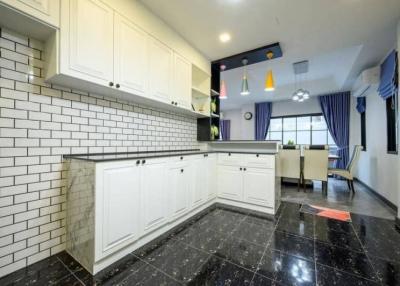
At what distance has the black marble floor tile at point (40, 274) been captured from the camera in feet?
4.25

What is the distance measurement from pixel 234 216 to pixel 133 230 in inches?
54.0

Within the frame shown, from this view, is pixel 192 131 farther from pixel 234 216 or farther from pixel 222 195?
pixel 234 216

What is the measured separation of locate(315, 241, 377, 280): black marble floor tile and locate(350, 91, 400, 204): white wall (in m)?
1.90

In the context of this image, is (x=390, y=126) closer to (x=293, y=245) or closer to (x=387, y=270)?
(x=387, y=270)

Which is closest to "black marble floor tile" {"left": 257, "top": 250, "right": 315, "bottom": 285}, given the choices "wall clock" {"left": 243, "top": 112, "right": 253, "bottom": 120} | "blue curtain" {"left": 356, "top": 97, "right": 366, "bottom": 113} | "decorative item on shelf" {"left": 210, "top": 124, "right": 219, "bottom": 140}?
"decorative item on shelf" {"left": 210, "top": 124, "right": 219, "bottom": 140}

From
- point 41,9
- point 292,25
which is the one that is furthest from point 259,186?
point 41,9

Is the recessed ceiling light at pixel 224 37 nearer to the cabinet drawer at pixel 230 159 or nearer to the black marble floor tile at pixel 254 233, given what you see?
the cabinet drawer at pixel 230 159

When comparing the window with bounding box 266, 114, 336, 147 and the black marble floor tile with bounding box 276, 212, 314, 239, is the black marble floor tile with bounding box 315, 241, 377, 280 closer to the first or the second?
the black marble floor tile with bounding box 276, 212, 314, 239

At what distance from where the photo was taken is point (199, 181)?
2.58 meters

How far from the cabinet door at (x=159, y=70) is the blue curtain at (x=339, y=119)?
5630 mm

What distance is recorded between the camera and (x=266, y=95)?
20.5 ft

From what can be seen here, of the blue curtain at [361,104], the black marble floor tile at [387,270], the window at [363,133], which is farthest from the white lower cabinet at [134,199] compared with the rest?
the blue curtain at [361,104]

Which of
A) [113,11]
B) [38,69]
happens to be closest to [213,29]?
[113,11]

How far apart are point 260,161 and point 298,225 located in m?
0.91
